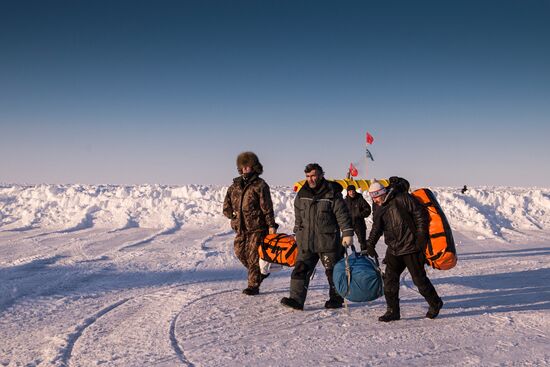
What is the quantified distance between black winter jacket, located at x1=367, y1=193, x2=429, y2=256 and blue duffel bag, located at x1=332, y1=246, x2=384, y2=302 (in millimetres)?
348

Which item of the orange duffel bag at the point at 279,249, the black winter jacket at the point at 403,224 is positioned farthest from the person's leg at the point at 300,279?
the black winter jacket at the point at 403,224

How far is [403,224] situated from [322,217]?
0.99m

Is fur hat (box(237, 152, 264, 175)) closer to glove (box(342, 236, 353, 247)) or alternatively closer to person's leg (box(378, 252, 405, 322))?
glove (box(342, 236, 353, 247))

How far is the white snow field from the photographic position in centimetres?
405

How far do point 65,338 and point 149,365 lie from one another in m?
1.27

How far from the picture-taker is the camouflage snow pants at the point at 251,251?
6395 mm

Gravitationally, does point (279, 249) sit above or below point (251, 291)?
above

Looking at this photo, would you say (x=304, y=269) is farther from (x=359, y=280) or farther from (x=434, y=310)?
(x=434, y=310)

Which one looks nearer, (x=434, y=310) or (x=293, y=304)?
(x=434, y=310)

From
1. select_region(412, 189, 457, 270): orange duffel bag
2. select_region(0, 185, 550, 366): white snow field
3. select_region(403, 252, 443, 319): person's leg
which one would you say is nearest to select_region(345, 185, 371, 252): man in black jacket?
select_region(0, 185, 550, 366): white snow field

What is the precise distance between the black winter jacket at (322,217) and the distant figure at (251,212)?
86 centimetres

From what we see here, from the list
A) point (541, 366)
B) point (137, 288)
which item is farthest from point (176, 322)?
point (541, 366)

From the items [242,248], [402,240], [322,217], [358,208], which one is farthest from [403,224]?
[358,208]

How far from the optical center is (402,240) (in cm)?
501
